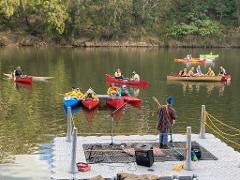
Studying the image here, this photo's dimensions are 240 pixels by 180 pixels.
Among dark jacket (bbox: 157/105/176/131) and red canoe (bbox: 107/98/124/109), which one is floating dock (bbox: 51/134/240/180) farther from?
red canoe (bbox: 107/98/124/109)

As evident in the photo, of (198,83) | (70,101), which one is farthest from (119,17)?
(70,101)

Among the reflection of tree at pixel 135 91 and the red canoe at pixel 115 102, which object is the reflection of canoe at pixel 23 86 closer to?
the reflection of tree at pixel 135 91

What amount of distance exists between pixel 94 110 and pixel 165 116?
1371 cm

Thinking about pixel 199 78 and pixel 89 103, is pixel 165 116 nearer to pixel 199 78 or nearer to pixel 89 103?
pixel 89 103

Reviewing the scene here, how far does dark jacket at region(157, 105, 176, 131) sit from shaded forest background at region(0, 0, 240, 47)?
7431cm

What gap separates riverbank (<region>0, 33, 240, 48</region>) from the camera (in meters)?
95.8

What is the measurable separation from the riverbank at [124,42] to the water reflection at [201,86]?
51748 mm

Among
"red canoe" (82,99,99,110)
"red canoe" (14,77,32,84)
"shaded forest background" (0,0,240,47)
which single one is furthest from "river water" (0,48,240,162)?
"shaded forest background" (0,0,240,47)

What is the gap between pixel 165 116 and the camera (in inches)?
824

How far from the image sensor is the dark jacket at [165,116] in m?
20.9

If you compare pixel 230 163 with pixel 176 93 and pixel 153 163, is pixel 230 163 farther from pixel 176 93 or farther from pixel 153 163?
pixel 176 93

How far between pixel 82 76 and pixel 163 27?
184 feet

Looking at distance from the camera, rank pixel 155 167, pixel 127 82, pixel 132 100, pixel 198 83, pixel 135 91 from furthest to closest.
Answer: pixel 198 83 → pixel 127 82 → pixel 135 91 → pixel 132 100 → pixel 155 167

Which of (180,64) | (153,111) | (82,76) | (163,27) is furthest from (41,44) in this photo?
(153,111)
